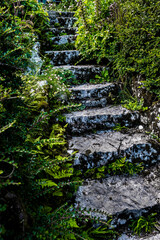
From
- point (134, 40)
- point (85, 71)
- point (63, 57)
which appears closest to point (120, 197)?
point (134, 40)

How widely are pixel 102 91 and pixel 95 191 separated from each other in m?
2.31

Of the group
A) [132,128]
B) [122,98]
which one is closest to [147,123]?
[132,128]

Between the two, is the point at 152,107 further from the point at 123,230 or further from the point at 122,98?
the point at 123,230

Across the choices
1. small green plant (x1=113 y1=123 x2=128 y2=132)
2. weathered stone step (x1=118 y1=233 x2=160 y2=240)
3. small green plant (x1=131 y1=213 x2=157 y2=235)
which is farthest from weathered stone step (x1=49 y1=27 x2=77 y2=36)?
weathered stone step (x1=118 y1=233 x2=160 y2=240)

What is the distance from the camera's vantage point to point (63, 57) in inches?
188

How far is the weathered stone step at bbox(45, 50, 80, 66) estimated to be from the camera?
4730mm

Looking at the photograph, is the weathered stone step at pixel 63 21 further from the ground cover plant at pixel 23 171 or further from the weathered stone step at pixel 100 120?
the ground cover plant at pixel 23 171

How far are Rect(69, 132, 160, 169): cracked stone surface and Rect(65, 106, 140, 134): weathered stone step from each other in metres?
0.29

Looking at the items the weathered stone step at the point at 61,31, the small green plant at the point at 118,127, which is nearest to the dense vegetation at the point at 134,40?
the small green plant at the point at 118,127

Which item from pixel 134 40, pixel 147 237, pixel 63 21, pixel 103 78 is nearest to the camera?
pixel 147 237

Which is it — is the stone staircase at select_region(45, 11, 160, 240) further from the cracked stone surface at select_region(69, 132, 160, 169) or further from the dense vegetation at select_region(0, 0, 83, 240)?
the dense vegetation at select_region(0, 0, 83, 240)

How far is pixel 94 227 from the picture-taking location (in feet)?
5.75

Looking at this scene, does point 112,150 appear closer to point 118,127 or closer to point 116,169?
point 116,169

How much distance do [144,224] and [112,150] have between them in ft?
3.39
